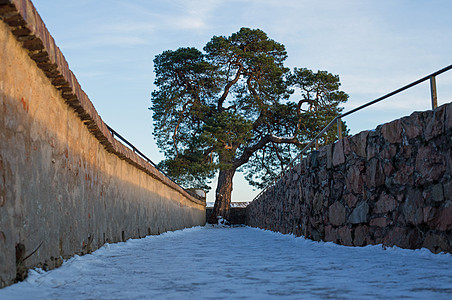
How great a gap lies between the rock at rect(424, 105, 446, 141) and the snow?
117cm

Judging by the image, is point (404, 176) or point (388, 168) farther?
point (388, 168)

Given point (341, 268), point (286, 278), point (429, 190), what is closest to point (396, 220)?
point (429, 190)

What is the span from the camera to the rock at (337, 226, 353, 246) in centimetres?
616

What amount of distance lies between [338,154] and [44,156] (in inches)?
177

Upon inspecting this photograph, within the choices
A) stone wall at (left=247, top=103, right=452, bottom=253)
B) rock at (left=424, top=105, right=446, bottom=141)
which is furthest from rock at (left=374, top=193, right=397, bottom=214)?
rock at (left=424, top=105, right=446, bottom=141)

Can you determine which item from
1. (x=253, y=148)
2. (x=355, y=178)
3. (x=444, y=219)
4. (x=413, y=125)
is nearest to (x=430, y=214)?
(x=444, y=219)

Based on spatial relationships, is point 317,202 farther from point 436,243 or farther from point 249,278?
point 249,278

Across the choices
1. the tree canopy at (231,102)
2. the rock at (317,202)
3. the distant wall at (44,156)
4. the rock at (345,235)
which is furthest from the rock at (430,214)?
the tree canopy at (231,102)

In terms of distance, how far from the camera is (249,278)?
327 cm

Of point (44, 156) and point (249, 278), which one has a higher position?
point (44, 156)

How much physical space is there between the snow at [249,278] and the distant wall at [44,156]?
0.92 ft

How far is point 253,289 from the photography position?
280 centimetres

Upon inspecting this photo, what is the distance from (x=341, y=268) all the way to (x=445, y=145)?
1.61 meters

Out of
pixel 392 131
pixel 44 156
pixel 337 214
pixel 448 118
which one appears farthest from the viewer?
pixel 337 214
